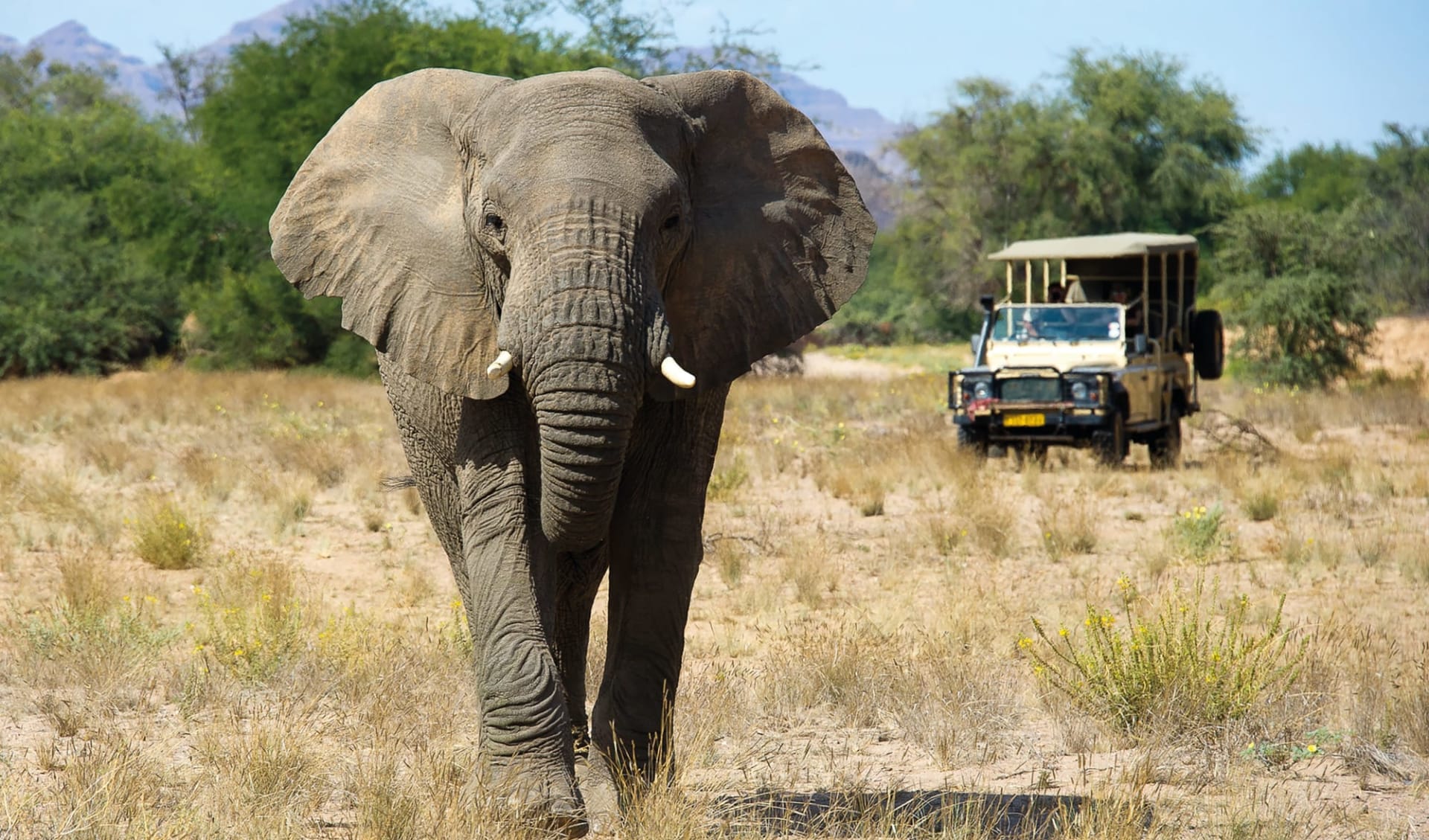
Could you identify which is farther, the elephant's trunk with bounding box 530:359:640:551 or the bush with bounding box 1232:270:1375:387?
the bush with bounding box 1232:270:1375:387

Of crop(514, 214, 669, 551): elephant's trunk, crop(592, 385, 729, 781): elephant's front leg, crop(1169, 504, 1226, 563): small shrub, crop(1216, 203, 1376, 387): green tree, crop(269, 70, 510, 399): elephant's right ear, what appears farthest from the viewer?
crop(1216, 203, 1376, 387): green tree

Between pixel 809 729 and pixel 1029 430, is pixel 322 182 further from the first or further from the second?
pixel 1029 430

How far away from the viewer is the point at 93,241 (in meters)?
37.6

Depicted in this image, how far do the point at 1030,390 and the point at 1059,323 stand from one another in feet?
4.28

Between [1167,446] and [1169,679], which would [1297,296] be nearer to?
[1167,446]

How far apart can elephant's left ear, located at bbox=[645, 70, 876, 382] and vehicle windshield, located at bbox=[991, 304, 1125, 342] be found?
1224 centimetres

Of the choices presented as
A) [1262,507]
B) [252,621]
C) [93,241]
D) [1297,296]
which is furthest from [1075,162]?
[252,621]

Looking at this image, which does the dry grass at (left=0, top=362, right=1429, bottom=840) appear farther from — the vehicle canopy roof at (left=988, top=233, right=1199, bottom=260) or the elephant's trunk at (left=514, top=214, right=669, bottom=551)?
the vehicle canopy roof at (left=988, top=233, right=1199, bottom=260)

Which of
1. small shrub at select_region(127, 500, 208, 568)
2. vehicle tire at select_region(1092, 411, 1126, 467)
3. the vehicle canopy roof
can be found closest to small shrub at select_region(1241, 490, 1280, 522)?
vehicle tire at select_region(1092, 411, 1126, 467)

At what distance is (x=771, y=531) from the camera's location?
477 inches

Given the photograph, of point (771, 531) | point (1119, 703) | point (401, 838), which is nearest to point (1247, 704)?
point (1119, 703)

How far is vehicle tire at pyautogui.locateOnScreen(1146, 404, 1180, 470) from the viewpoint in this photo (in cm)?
1712

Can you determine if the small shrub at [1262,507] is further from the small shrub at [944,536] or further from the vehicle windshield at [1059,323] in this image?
the vehicle windshield at [1059,323]

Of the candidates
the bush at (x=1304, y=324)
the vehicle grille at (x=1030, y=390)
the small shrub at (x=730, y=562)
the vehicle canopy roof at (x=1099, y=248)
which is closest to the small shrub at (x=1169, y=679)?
the small shrub at (x=730, y=562)
